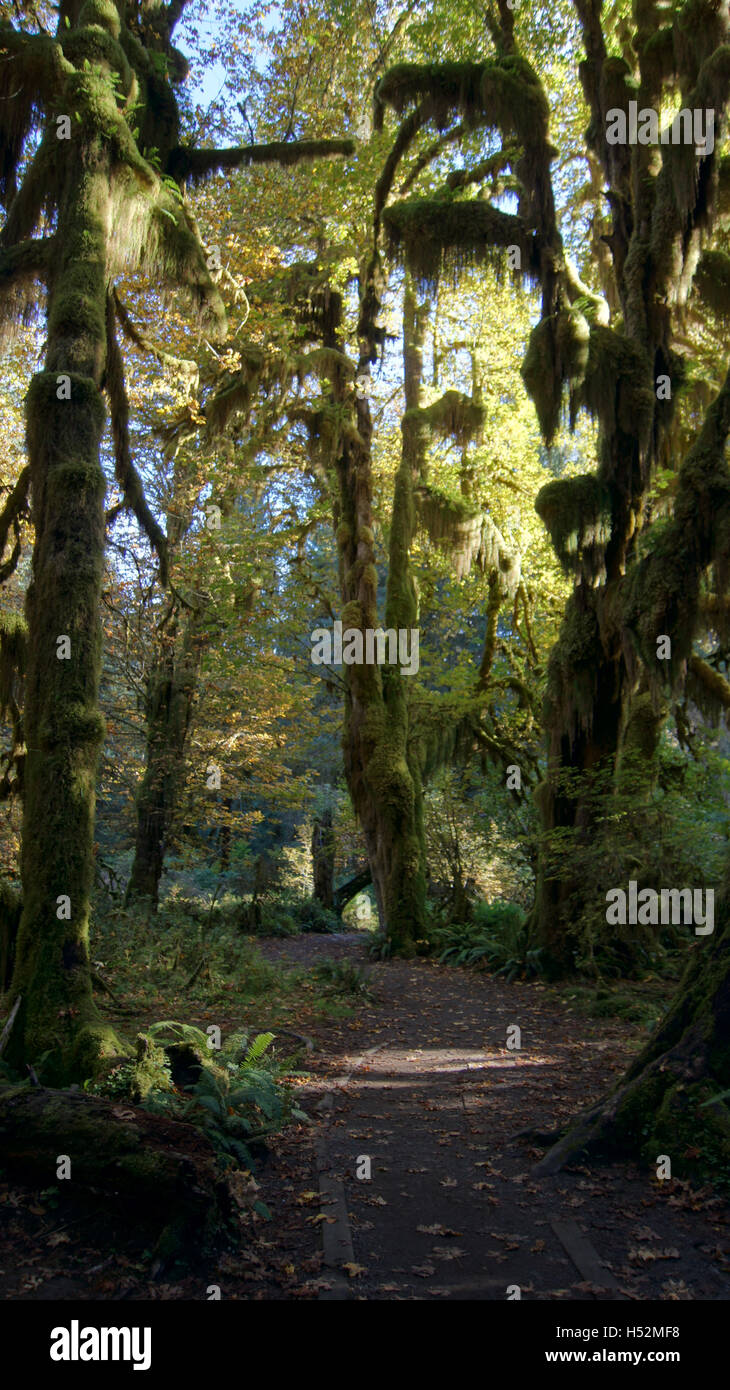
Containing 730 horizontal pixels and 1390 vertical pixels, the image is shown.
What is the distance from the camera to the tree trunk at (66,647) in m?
6.23

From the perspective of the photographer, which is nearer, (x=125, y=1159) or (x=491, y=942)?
(x=125, y=1159)

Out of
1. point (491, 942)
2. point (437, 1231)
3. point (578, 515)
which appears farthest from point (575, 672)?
point (437, 1231)

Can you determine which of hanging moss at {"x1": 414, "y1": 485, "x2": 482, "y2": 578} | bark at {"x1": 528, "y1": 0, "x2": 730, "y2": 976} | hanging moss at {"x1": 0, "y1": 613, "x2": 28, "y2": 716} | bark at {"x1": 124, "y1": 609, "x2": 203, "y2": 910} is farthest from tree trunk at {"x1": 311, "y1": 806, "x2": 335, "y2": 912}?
hanging moss at {"x1": 0, "y1": 613, "x2": 28, "y2": 716}

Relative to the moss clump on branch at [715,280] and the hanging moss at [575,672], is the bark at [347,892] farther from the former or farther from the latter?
the moss clump on branch at [715,280]

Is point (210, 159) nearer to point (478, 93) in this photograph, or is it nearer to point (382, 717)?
point (478, 93)

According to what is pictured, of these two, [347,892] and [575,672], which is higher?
[575,672]

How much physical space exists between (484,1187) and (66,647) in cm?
476

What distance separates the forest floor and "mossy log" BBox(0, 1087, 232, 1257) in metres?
0.13

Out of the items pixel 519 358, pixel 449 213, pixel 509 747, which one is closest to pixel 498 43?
pixel 449 213

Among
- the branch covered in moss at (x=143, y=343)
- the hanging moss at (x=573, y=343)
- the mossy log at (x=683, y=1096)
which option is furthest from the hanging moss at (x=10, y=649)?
the hanging moss at (x=573, y=343)

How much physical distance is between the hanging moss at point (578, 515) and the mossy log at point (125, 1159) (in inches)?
370

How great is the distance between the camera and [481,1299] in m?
3.87

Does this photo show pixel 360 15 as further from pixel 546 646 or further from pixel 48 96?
pixel 546 646

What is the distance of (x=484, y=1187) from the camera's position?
17.0 ft
